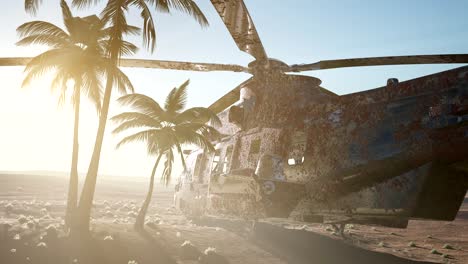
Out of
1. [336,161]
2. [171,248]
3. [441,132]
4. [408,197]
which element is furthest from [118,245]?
[441,132]

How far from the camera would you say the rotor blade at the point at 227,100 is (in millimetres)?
11312

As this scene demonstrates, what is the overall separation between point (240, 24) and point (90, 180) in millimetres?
8837

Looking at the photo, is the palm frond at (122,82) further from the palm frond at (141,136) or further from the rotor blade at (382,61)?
the rotor blade at (382,61)

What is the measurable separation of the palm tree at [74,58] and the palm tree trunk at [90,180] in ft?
4.95

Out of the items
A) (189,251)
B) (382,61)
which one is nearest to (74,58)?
(189,251)

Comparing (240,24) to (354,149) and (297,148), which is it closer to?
(297,148)

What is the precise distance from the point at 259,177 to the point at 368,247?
34.3 feet

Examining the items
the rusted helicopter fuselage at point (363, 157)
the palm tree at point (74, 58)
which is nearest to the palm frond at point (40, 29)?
the palm tree at point (74, 58)

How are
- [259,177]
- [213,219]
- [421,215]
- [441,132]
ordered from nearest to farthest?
[441,132] < [421,215] < [259,177] < [213,219]

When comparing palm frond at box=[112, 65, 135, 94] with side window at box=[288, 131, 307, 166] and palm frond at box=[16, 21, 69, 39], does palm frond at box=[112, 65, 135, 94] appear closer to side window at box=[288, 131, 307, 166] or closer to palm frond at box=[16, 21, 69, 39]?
palm frond at box=[16, 21, 69, 39]

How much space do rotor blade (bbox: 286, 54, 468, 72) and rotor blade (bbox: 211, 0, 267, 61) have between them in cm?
132

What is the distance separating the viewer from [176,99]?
17.8 metres

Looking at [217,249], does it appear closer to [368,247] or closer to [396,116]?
[368,247]

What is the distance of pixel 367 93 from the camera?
253 inches
